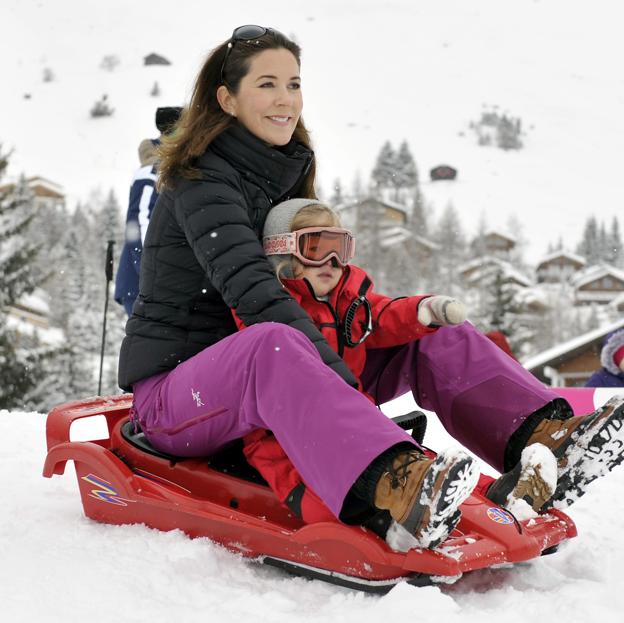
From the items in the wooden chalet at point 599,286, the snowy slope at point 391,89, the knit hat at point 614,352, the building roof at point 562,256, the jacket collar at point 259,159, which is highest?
the snowy slope at point 391,89

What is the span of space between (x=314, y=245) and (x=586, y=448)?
39.9 inches

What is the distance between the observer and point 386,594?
69.6 inches

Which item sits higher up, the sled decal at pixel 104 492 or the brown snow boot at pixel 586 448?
the brown snow boot at pixel 586 448

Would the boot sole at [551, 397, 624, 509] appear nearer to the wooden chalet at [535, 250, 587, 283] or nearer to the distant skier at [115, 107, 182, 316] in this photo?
the distant skier at [115, 107, 182, 316]

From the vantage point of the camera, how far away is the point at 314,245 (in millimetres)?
2502

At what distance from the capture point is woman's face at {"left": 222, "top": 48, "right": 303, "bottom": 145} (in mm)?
2596

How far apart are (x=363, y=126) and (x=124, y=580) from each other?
433 ft

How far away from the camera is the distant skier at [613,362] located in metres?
6.18

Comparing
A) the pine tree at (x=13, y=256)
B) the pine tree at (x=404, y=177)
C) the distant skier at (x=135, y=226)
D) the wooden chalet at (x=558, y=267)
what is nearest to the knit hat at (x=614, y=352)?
the distant skier at (x=135, y=226)

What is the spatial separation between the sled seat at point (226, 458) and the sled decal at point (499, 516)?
64 centimetres

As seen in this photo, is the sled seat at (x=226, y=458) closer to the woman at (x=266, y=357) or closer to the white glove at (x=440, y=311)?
the woman at (x=266, y=357)

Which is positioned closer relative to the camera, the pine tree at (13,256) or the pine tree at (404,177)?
the pine tree at (13,256)

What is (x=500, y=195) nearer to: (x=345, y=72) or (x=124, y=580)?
(x=345, y=72)

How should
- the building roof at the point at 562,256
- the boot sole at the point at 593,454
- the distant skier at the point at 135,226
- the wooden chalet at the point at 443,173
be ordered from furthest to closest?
the wooden chalet at the point at 443,173
the building roof at the point at 562,256
the distant skier at the point at 135,226
the boot sole at the point at 593,454
